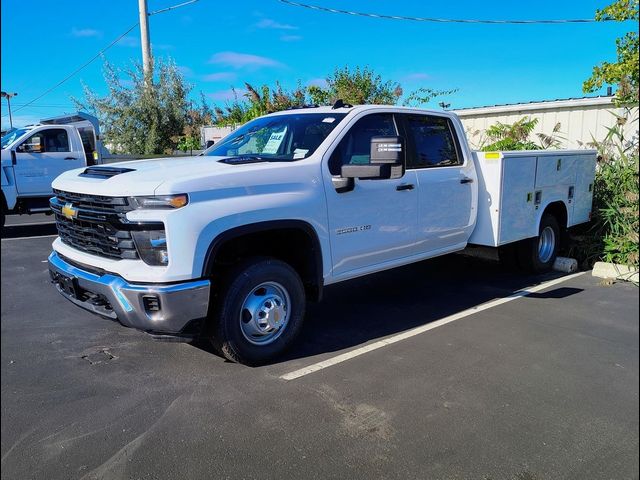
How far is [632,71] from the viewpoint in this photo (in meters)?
7.05

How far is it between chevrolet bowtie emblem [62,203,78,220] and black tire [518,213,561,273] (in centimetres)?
553

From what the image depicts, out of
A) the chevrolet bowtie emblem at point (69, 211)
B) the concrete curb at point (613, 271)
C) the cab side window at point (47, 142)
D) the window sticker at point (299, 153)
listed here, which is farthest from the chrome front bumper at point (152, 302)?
the cab side window at point (47, 142)

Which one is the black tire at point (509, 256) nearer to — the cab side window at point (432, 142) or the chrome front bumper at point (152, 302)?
the cab side window at point (432, 142)

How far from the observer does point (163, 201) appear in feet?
11.5

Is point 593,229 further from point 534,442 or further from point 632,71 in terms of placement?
point 534,442

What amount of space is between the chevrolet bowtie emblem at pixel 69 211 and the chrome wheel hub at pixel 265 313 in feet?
4.97

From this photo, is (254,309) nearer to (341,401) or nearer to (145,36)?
(341,401)

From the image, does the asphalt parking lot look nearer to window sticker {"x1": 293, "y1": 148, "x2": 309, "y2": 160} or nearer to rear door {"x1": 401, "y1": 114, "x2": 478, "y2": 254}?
rear door {"x1": 401, "y1": 114, "x2": 478, "y2": 254}

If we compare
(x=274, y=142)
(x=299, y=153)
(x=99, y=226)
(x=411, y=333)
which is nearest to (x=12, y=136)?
(x=274, y=142)

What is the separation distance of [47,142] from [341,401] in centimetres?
1053

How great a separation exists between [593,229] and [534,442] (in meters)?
5.71

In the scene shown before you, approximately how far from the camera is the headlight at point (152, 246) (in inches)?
139

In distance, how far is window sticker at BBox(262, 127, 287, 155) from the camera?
4.82 meters

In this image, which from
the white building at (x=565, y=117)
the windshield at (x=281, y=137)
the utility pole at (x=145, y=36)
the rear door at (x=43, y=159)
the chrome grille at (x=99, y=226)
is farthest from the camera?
the utility pole at (x=145, y=36)
